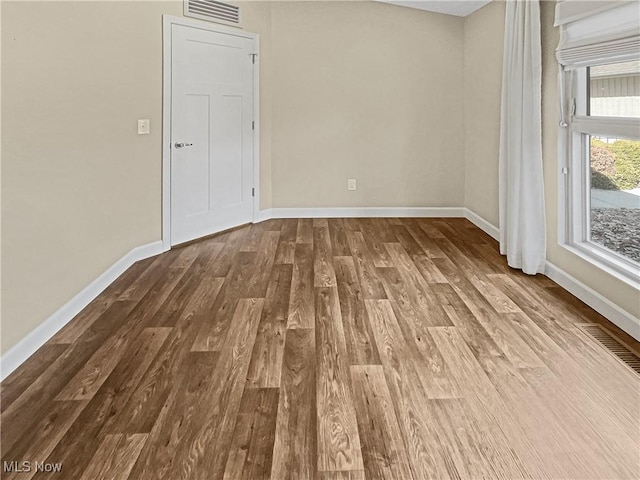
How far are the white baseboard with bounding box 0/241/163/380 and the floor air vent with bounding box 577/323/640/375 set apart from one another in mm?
2857

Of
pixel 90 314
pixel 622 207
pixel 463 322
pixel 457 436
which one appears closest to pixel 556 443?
pixel 457 436

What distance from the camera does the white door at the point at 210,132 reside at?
477 cm

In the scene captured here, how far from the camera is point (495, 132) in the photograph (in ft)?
17.0

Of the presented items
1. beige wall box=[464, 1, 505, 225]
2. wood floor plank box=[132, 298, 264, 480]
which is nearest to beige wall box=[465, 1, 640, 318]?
beige wall box=[464, 1, 505, 225]

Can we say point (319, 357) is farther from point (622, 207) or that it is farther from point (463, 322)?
point (622, 207)

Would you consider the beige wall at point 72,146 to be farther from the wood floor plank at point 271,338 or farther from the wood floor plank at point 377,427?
the wood floor plank at point 377,427

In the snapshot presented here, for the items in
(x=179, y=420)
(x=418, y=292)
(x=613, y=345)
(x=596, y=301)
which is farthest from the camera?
(x=418, y=292)

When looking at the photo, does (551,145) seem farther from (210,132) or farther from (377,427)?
(210,132)

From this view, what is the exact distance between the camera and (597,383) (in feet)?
7.61

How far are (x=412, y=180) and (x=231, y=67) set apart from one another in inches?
95.4

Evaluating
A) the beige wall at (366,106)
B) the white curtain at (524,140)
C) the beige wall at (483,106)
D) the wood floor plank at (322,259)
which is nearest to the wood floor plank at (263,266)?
the wood floor plank at (322,259)

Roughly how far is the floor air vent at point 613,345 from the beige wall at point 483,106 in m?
2.34

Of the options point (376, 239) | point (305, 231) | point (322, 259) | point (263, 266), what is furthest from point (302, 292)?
point (305, 231)

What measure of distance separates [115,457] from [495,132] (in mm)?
4512
